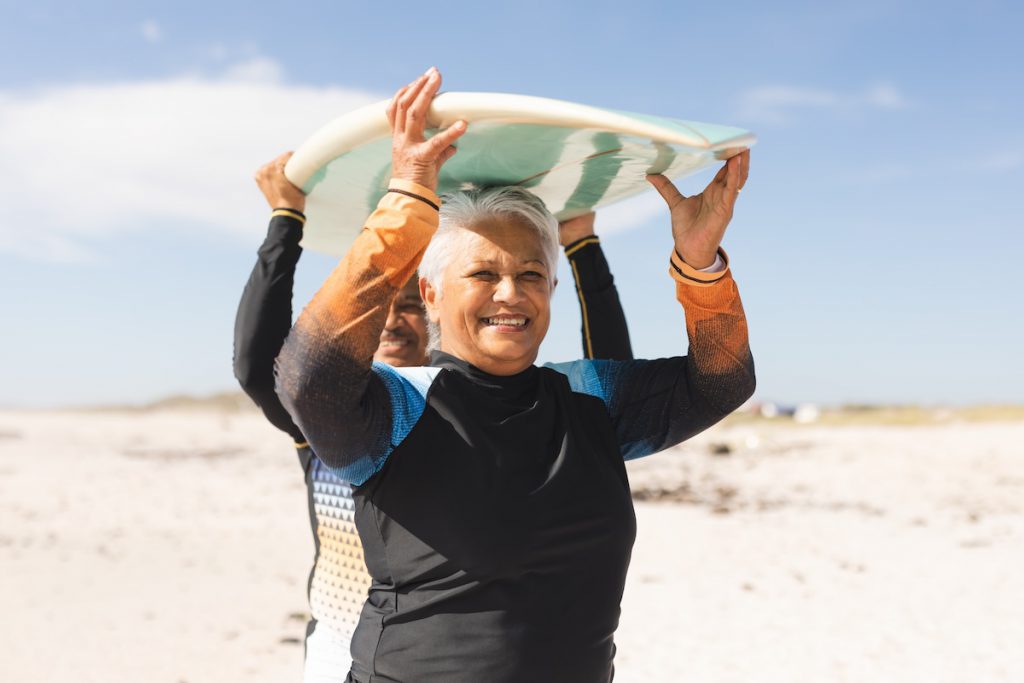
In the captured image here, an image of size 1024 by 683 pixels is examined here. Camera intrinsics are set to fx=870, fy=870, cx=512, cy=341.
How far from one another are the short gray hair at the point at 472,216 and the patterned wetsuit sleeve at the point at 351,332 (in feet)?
1.00

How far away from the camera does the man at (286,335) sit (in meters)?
2.08

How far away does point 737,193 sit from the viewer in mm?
2219

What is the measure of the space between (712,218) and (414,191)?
801 millimetres

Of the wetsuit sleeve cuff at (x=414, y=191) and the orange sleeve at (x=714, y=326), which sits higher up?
the wetsuit sleeve cuff at (x=414, y=191)

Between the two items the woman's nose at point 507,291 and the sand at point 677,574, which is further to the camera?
the sand at point 677,574

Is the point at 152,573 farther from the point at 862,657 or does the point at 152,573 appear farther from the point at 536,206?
the point at 536,206

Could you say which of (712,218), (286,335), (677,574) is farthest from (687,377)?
(677,574)

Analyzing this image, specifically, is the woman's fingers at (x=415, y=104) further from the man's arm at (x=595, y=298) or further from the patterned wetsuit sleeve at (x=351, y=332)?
the man's arm at (x=595, y=298)

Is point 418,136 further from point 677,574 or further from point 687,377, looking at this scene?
point 677,574

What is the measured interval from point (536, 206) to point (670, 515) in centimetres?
1110

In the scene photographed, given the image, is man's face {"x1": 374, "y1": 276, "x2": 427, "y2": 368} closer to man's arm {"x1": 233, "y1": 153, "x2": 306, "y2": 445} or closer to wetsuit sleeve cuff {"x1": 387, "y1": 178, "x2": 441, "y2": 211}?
man's arm {"x1": 233, "y1": 153, "x2": 306, "y2": 445}

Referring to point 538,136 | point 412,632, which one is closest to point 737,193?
point 538,136

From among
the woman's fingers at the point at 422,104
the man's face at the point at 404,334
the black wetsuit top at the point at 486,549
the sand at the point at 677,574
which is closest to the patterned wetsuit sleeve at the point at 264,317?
the black wetsuit top at the point at 486,549

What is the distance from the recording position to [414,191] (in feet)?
6.05
